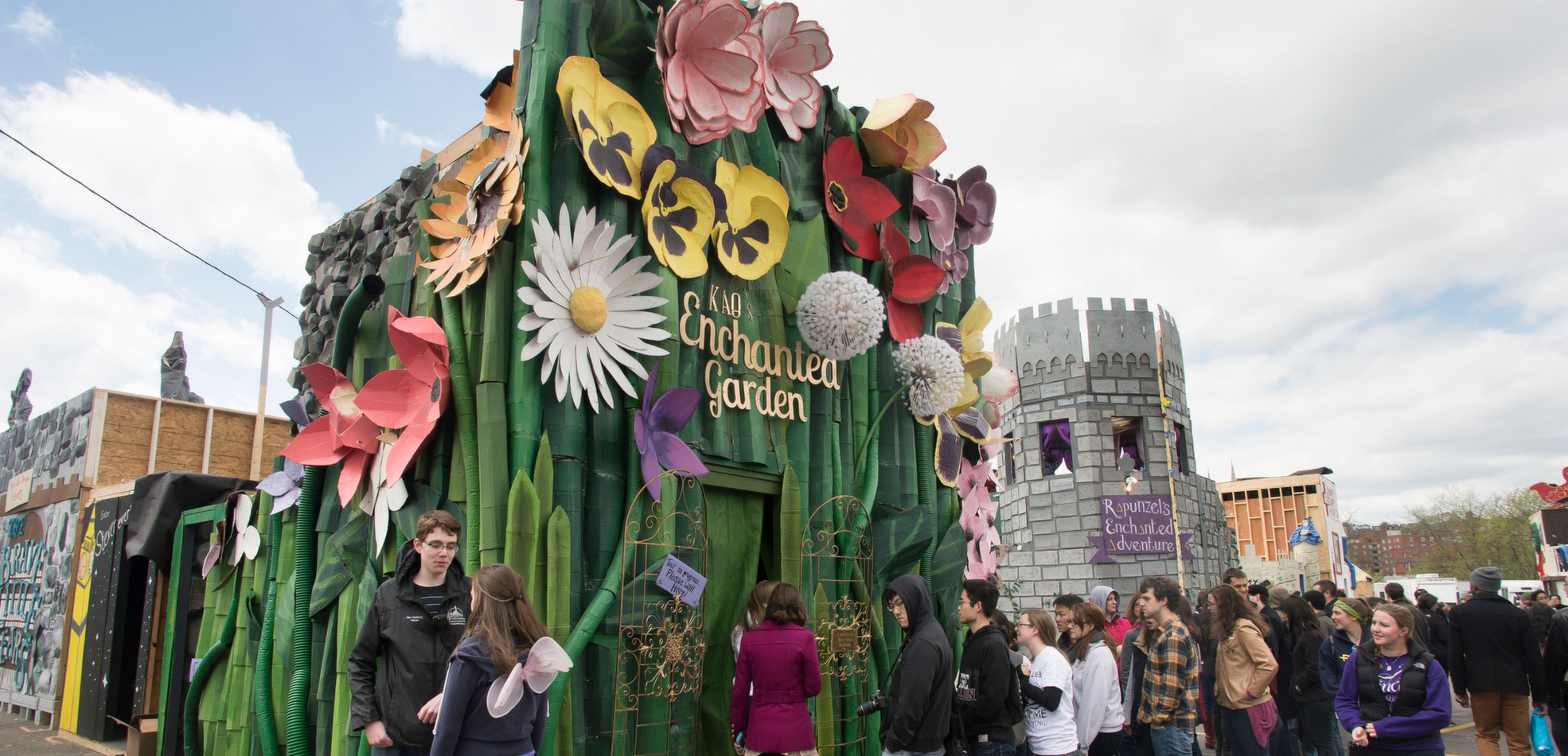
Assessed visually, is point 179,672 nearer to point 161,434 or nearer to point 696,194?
point 161,434

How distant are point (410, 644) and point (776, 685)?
5.18 feet

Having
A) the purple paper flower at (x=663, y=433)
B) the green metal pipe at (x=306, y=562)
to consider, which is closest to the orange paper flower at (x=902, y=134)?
the purple paper flower at (x=663, y=433)

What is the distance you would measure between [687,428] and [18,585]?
36.0ft

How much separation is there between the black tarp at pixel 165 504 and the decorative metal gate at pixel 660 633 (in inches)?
185

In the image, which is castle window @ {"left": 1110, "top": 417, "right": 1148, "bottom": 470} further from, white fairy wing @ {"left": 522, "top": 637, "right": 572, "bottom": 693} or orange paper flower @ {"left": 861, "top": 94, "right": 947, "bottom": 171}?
white fairy wing @ {"left": 522, "top": 637, "right": 572, "bottom": 693}

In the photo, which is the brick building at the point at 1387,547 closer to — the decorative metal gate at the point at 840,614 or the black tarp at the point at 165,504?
the decorative metal gate at the point at 840,614

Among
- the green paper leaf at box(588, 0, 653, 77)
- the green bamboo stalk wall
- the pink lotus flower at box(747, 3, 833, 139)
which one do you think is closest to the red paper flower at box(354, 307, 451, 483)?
the green bamboo stalk wall

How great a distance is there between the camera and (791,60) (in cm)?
616

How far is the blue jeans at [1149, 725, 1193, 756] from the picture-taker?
15.6ft

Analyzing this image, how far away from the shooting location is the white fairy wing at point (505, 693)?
2.63 meters

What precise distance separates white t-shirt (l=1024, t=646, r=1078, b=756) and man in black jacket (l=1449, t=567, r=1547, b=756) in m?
3.75

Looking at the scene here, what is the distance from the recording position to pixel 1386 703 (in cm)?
394

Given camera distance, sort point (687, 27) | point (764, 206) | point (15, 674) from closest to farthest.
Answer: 1. point (687, 27)
2. point (764, 206)
3. point (15, 674)

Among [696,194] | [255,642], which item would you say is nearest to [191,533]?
[255,642]
